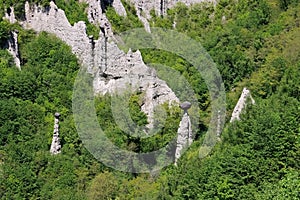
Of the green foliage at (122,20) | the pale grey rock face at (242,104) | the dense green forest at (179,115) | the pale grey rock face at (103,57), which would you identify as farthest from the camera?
the green foliage at (122,20)

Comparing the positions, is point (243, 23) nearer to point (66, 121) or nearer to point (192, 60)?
point (192, 60)

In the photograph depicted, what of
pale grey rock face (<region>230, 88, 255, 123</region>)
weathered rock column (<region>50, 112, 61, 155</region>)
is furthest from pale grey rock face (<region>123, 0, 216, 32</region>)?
pale grey rock face (<region>230, 88, 255, 123</region>)

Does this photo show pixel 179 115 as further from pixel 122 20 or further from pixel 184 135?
pixel 122 20

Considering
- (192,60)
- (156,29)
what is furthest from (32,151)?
(156,29)

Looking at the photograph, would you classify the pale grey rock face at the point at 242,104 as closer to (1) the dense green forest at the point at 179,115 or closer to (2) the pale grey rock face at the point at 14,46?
(1) the dense green forest at the point at 179,115

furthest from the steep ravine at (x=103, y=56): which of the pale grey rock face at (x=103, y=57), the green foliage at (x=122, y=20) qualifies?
the green foliage at (x=122, y=20)

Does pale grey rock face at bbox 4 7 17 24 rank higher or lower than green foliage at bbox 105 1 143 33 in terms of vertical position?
higher

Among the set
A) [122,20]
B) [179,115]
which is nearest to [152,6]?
[122,20]

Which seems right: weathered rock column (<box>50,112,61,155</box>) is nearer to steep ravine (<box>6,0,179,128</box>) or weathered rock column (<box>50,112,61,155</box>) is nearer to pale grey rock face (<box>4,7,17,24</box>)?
steep ravine (<box>6,0,179,128</box>)
